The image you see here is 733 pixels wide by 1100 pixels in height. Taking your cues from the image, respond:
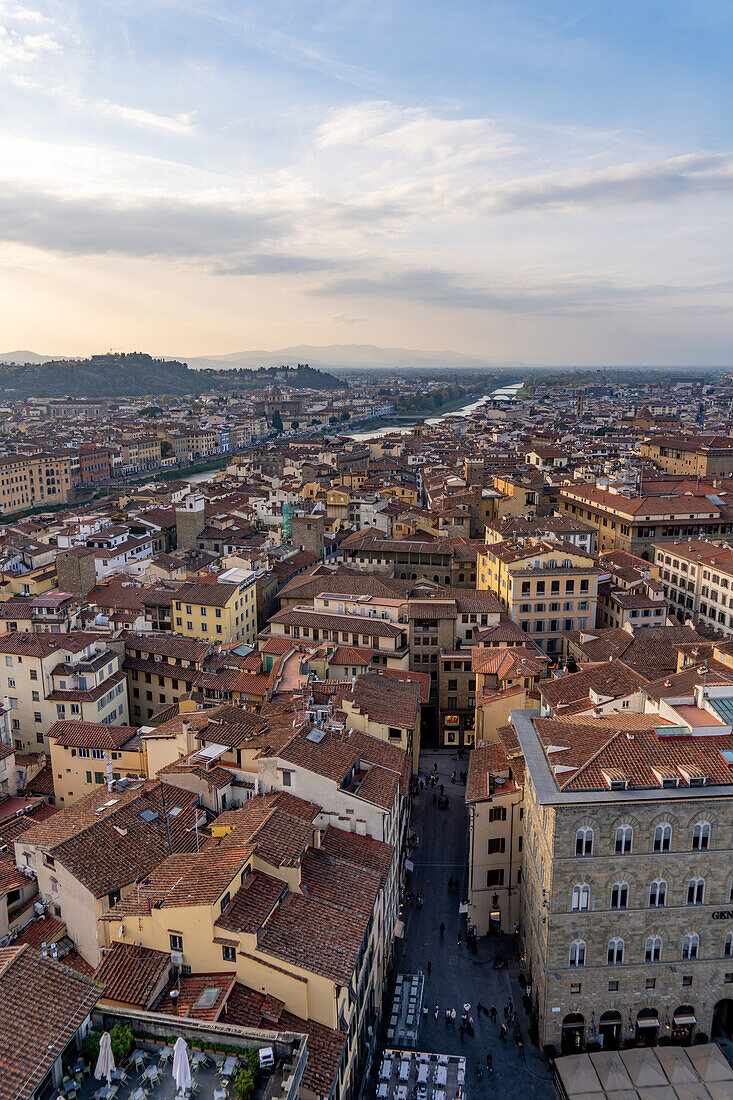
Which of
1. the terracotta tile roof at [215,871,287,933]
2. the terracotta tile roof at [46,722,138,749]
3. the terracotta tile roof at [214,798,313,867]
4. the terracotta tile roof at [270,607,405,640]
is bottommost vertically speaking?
the terracotta tile roof at [46,722,138,749]

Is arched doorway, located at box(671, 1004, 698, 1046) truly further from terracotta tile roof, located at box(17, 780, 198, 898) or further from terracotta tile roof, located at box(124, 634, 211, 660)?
terracotta tile roof, located at box(124, 634, 211, 660)

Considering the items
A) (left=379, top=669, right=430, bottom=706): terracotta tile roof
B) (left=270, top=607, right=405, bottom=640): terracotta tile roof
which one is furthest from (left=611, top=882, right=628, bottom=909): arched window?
(left=270, top=607, right=405, bottom=640): terracotta tile roof

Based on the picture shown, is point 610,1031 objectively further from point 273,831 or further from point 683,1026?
point 273,831

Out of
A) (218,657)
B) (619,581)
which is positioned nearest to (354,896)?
(218,657)

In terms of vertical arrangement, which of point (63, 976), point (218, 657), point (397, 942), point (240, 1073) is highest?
point (63, 976)

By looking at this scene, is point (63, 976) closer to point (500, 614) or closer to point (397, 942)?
point (397, 942)

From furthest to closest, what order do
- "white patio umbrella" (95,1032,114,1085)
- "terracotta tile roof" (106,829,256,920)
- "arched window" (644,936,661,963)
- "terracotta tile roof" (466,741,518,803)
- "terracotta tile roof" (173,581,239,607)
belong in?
"terracotta tile roof" (173,581,239,607), "terracotta tile roof" (466,741,518,803), "arched window" (644,936,661,963), "terracotta tile roof" (106,829,256,920), "white patio umbrella" (95,1032,114,1085)
